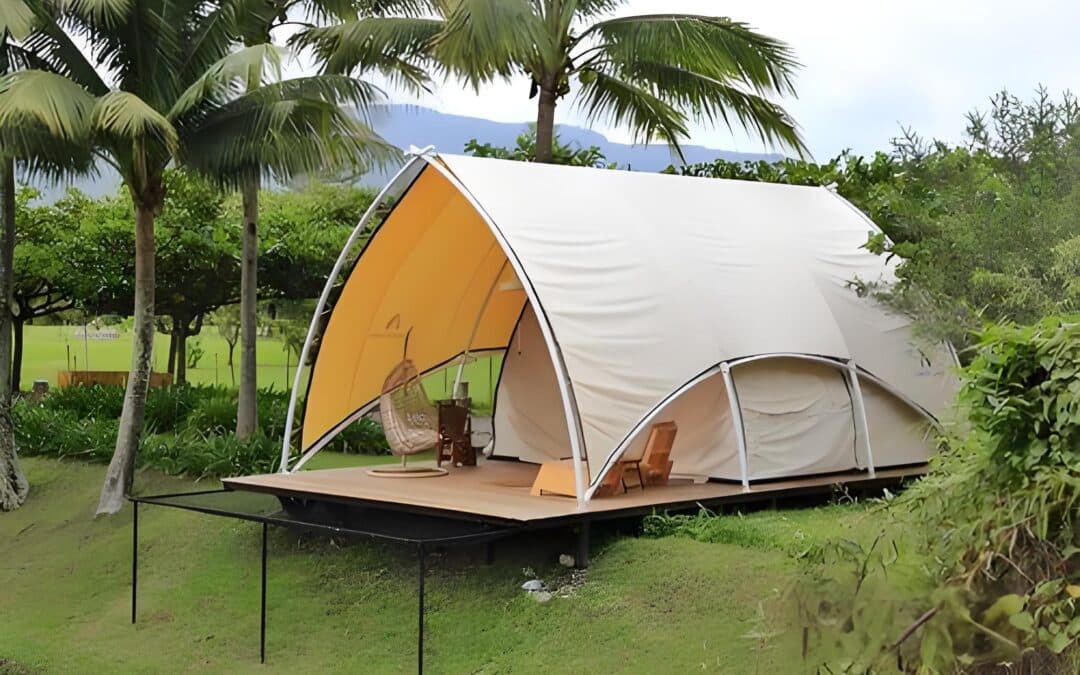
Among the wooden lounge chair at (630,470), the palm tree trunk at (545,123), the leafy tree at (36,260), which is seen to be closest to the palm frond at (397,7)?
the palm tree trunk at (545,123)

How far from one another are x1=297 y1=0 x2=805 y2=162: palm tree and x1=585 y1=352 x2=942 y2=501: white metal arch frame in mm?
4365

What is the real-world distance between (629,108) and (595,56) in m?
1.20

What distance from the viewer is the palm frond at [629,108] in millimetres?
16141

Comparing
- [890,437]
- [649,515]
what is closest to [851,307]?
[890,437]

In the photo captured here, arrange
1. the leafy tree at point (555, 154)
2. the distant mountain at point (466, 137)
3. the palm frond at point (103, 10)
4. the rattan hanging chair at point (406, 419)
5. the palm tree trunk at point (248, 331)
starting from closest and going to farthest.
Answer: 1. the rattan hanging chair at point (406, 419)
2. the palm frond at point (103, 10)
3. the palm tree trunk at point (248, 331)
4. the leafy tree at point (555, 154)
5. the distant mountain at point (466, 137)

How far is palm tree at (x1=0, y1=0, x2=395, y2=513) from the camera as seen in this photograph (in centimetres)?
1247

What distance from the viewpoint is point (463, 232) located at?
13594mm

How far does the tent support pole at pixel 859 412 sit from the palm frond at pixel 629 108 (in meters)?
5.47

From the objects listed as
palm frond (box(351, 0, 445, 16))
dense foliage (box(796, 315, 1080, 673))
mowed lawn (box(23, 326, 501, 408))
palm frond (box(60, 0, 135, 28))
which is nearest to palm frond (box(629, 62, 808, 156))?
palm frond (box(351, 0, 445, 16))

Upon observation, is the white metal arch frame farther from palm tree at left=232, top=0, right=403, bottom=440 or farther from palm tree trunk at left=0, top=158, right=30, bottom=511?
palm tree trunk at left=0, top=158, right=30, bottom=511

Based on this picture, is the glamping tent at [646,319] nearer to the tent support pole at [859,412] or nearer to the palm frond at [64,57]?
the tent support pole at [859,412]

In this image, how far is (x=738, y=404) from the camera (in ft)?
37.4

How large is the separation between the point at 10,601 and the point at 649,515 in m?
6.34

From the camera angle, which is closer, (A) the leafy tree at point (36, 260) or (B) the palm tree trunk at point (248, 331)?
(B) the palm tree trunk at point (248, 331)
